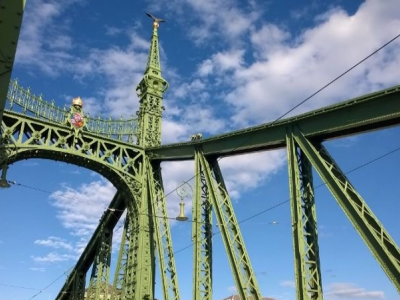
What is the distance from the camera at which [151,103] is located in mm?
29125


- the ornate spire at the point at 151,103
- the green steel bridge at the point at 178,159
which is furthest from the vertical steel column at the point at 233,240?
the ornate spire at the point at 151,103

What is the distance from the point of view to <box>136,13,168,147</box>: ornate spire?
93.0 ft

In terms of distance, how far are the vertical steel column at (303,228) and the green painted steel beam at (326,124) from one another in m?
1.24

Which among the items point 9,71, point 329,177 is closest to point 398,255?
point 329,177

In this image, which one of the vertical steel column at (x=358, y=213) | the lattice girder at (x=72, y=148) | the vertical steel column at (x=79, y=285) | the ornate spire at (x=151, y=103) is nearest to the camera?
the vertical steel column at (x=358, y=213)

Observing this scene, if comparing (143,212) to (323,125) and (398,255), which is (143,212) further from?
(398,255)

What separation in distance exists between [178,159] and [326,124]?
10916mm

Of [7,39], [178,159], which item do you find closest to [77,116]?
[178,159]

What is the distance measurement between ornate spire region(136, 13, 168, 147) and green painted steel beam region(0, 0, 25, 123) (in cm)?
2262

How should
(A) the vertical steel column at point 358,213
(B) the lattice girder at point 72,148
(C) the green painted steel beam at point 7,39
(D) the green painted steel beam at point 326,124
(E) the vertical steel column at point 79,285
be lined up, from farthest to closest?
1. (E) the vertical steel column at point 79,285
2. (B) the lattice girder at point 72,148
3. (D) the green painted steel beam at point 326,124
4. (A) the vertical steel column at point 358,213
5. (C) the green painted steel beam at point 7,39

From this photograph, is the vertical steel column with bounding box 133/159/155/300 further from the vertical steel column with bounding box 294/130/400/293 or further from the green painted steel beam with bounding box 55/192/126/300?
the vertical steel column with bounding box 294/130/400/293

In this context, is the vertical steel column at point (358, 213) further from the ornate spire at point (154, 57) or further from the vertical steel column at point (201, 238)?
the ornate spire at point (154, 57)

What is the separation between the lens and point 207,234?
21031mm

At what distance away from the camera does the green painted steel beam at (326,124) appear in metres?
14.6
